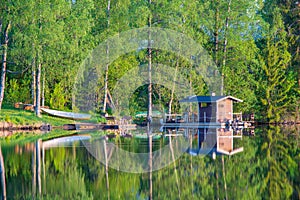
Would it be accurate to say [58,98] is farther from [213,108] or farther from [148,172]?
[148,172]

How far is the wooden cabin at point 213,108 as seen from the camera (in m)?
49.6

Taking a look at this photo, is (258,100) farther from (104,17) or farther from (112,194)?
(112,194)

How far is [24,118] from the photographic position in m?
40.8

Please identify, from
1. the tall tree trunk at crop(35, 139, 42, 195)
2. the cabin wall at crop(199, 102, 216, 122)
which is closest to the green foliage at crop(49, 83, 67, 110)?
the cabin wall at crop(199, 102, 216, 122)

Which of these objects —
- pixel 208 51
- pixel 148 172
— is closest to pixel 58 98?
pixel 208 51

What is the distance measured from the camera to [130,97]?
55.8 m

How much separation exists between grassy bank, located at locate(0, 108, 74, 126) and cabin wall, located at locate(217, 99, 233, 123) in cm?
1251

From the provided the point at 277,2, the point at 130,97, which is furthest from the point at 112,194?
the point at 277,2

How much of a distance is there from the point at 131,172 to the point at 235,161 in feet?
12.8

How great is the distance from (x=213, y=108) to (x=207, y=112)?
2.28 ft

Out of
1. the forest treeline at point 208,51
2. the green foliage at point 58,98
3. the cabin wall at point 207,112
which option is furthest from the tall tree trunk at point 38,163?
the cabin wall at point 207,112

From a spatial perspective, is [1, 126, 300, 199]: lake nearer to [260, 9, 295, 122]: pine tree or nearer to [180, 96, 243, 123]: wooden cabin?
[180, 96, 243, 123]: wooden cabin

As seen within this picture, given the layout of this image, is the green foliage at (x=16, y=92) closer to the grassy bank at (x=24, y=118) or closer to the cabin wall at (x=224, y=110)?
the grassy bank at (x=24, y=118)

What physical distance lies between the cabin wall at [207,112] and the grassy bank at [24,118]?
11223 mm
